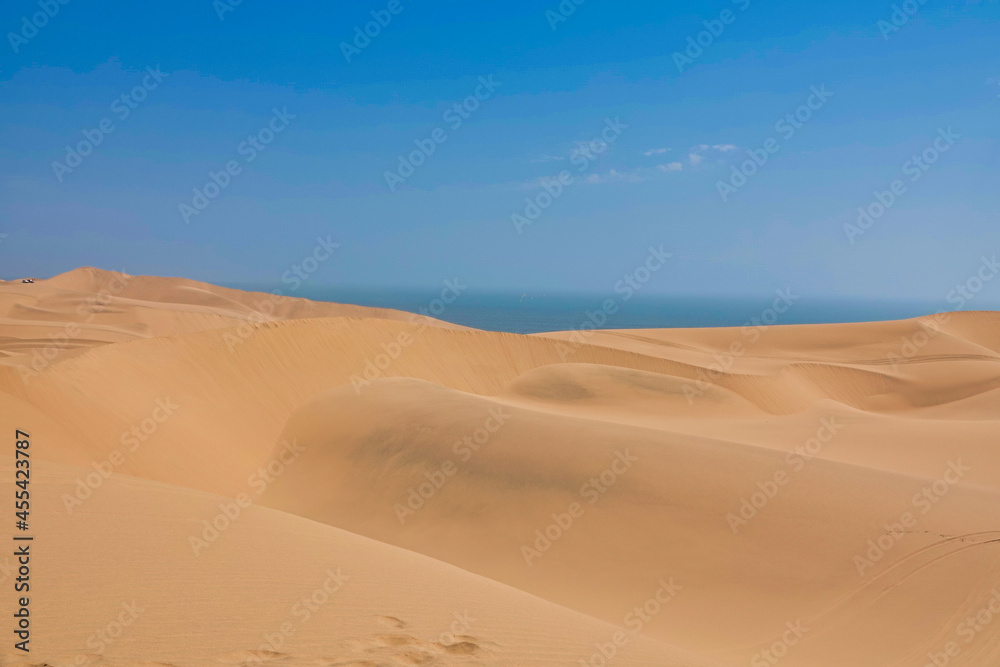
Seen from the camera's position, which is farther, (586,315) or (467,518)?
(586,315)

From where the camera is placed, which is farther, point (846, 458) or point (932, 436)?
point (932, 436)

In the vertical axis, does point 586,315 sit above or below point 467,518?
above

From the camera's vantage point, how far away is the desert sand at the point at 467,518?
4.09m

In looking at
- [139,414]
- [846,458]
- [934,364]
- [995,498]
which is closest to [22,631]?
[139,414]

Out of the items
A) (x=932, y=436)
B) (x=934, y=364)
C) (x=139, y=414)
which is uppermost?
(x=934, y=364)

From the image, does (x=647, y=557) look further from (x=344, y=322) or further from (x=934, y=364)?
(x=934, y=364)

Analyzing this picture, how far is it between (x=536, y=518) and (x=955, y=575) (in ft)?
16.5

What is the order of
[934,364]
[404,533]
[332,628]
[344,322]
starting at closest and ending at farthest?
1. [332,628]
2. [404,533]
3. [344,322]
4. [934,364]

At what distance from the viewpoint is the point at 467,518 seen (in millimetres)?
9828

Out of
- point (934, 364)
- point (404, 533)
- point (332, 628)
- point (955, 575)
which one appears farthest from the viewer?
point (934, 364)

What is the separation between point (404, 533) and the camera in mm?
9945

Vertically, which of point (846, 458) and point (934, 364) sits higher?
point (934, 364)

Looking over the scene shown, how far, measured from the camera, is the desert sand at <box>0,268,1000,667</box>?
4094mm

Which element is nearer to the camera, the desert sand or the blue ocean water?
the desert sand
